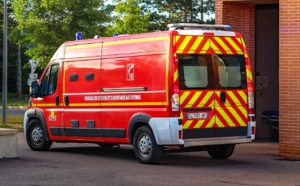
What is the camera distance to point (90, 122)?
16.6m

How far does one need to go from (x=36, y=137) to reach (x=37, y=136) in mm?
38

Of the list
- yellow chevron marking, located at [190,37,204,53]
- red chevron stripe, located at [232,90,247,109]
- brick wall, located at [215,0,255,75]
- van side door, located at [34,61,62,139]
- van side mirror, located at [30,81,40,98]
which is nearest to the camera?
yellow chevron marking, located at [190,37,204,53]

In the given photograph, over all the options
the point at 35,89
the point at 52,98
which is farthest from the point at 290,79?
the point at 35,89

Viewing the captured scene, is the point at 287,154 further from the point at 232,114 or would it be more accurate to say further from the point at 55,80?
the point at 55,80

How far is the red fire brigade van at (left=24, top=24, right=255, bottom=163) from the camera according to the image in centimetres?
1456

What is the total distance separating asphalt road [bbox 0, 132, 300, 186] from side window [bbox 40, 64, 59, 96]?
1376 millimetres

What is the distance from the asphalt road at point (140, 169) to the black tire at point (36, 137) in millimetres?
186

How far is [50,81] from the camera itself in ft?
58.7

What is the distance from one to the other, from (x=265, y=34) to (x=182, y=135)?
765 cm

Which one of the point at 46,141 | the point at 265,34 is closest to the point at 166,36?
the point at 46,141

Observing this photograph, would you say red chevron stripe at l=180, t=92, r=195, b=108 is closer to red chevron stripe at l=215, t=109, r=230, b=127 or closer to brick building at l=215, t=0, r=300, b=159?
red chevron stripe at l=215, t=109, r=230, b=127

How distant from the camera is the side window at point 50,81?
1772 centimetres

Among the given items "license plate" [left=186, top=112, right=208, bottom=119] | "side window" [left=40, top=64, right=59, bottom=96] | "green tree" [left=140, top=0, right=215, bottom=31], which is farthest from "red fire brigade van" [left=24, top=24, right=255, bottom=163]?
"green tree" [left=140, top=0, right=215, bottom=31]

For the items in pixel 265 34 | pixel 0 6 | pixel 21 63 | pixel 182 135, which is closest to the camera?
pixel 182 135
